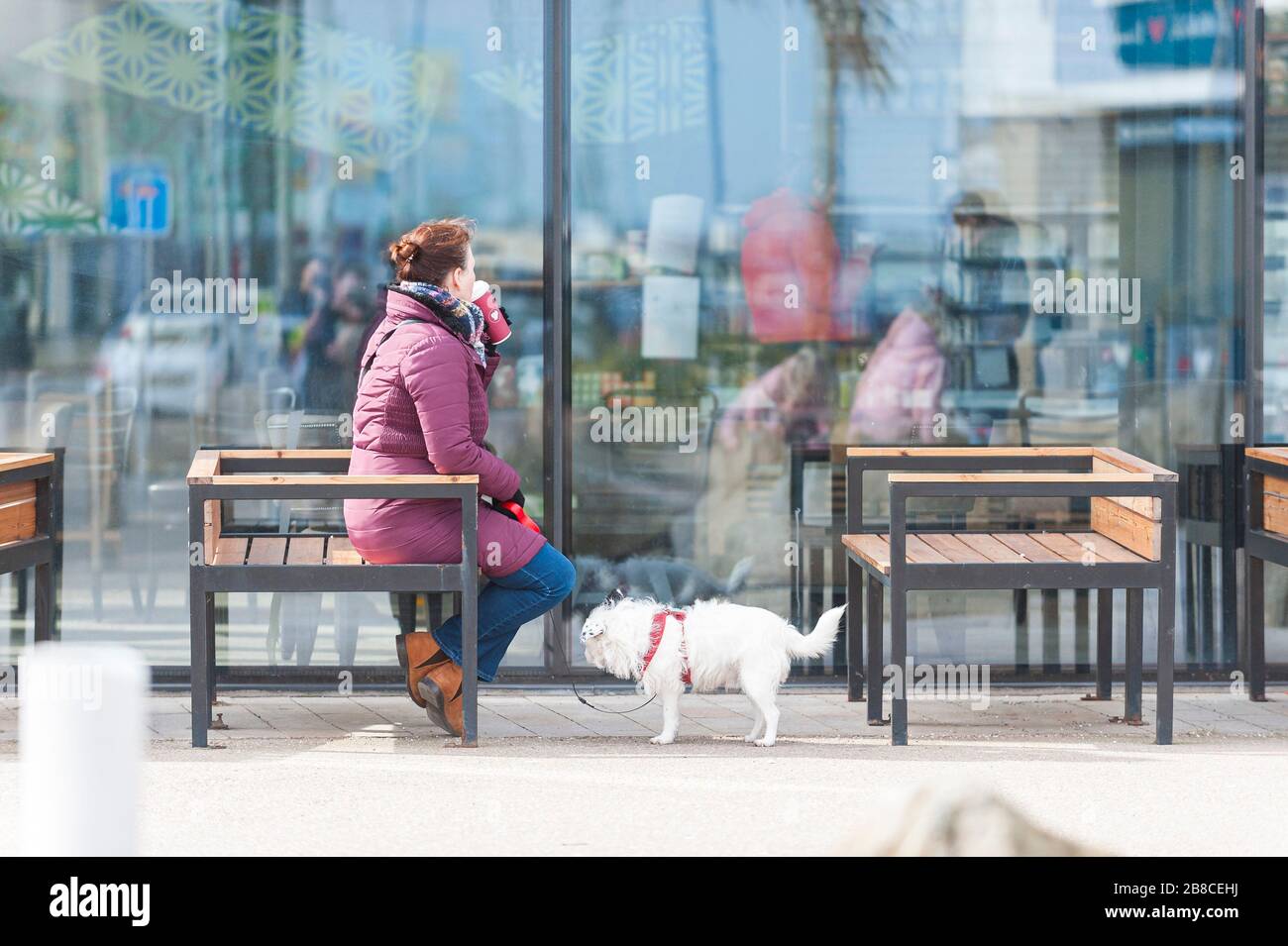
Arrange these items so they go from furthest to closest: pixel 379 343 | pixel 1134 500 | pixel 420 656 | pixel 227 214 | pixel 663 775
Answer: pixel 227 214
pixel 1134 500
pixel 420 656
pixel 379 343
pixel 663 775

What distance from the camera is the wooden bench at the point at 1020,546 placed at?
6.05 meters

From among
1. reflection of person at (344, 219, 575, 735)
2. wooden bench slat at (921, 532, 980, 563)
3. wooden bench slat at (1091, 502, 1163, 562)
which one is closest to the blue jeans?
reflection of person at (344, 219, 575, 735)

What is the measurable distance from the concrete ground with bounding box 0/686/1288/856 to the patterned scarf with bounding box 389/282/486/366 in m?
1.47

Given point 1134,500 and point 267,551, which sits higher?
point 1134,500

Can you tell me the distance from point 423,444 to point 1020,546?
7.36 ft

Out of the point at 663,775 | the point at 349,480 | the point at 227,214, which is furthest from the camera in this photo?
the point at 227,214

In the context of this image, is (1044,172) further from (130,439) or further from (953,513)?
(130,439)

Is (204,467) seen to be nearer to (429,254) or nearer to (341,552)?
(341,552)

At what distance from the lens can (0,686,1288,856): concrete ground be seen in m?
4.90

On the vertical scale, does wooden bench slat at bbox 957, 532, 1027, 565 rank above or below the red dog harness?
above

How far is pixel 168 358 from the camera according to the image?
739 centimetres

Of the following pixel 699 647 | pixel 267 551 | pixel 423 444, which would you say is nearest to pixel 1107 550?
pixel 699 647

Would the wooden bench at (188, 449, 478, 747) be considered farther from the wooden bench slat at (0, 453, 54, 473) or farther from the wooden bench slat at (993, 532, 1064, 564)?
the wooden bench slat at (993, 532, 1064, 564)
